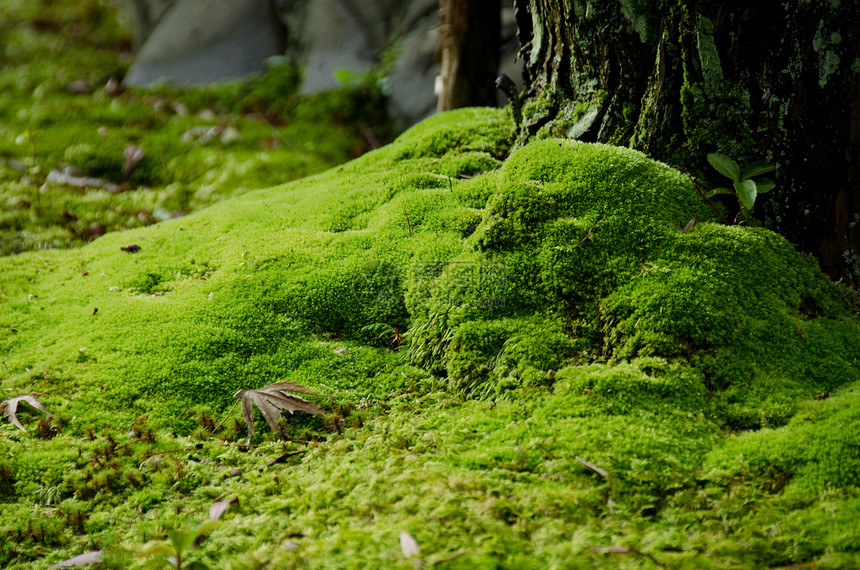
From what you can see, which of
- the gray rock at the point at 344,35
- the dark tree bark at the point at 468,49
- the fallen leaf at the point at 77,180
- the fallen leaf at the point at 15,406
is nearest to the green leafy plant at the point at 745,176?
the fallen leaf at the point at 15,406

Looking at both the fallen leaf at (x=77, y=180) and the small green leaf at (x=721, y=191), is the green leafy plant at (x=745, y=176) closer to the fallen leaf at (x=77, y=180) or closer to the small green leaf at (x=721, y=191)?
the small green leaf at (x=721, y=191)

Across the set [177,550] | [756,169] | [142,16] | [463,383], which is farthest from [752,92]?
[142,16]

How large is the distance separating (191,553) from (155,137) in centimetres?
574

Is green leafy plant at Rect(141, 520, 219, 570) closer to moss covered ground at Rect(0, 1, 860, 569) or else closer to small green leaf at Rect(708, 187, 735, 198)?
moss covered ground at Rect(0, 1, 860, 569)

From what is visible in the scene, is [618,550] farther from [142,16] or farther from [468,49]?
[142,16]

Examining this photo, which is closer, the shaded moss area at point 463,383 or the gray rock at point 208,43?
the shaded moss area at point 463,383

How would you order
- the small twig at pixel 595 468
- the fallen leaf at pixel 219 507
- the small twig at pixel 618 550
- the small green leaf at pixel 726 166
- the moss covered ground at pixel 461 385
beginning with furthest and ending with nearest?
the small green leaf at pixel 726 166 → the fallen leaf at pixel 219 507 → the small twig at pixel 595 468 → the moss covered ground at pixel 461 385 → the small twig at pixel 618 550

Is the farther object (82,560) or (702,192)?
(702,192)

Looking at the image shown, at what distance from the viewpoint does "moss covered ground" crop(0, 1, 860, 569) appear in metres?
1.80

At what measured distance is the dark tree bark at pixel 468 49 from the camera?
19.5ft

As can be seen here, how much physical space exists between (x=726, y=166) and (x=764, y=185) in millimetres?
184

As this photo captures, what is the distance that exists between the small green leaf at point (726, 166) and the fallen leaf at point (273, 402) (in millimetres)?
1989

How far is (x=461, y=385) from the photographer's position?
2.49 m

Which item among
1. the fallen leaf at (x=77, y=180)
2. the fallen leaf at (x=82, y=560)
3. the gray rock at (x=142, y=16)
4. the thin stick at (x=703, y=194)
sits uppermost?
the gray rock at (x=142, y=16)
